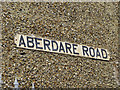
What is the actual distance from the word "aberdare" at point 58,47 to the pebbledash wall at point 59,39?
60 millimetres

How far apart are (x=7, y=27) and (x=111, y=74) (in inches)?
74.4

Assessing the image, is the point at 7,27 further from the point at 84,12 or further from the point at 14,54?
the point at 84,12

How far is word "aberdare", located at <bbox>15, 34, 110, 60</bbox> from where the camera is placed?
258 centimetres

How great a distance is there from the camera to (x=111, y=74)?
330cm

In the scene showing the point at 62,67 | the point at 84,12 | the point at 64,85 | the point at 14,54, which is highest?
the point at 84,12

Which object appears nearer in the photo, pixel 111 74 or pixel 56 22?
pixel 56 22

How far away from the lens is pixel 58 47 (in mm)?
2809

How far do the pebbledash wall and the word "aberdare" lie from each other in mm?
60

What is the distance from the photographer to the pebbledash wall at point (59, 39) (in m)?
2.51

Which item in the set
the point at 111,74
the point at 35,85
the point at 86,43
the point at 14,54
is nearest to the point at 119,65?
the point at 111,74

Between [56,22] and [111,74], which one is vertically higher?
[56,22]

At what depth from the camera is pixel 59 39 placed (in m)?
2.87

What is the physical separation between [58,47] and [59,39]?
0.13 meters

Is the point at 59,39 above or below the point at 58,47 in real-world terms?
above
